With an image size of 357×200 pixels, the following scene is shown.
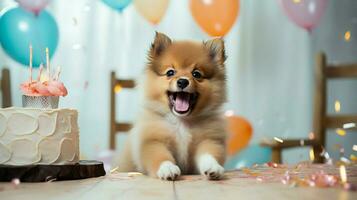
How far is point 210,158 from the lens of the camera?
142cm

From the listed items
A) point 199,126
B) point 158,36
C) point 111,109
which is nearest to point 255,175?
point 199,126

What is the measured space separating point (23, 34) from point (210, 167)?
1.22 metres

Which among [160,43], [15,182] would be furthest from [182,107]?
[15,182]

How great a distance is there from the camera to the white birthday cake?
1322mm

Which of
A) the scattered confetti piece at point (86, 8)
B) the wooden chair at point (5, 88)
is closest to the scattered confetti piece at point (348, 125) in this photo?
the scattered confetti piece at point (86, 8)

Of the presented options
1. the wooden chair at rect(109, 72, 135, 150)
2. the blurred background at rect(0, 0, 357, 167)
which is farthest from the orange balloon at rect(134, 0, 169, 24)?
the wooden chair at rect(109, 72, 135, 150)

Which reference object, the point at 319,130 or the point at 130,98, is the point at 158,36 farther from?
the point at 319,130

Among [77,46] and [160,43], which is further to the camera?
[77,46]

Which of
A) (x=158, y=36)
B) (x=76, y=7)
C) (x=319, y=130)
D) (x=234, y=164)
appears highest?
(x=76, y=7)

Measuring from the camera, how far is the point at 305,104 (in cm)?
285

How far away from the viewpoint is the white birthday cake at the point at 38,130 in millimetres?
1322

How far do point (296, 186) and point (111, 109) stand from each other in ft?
4.75

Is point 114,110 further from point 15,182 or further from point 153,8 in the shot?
point 15,182

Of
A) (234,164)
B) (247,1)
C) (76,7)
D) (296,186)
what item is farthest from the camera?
(247,1)
